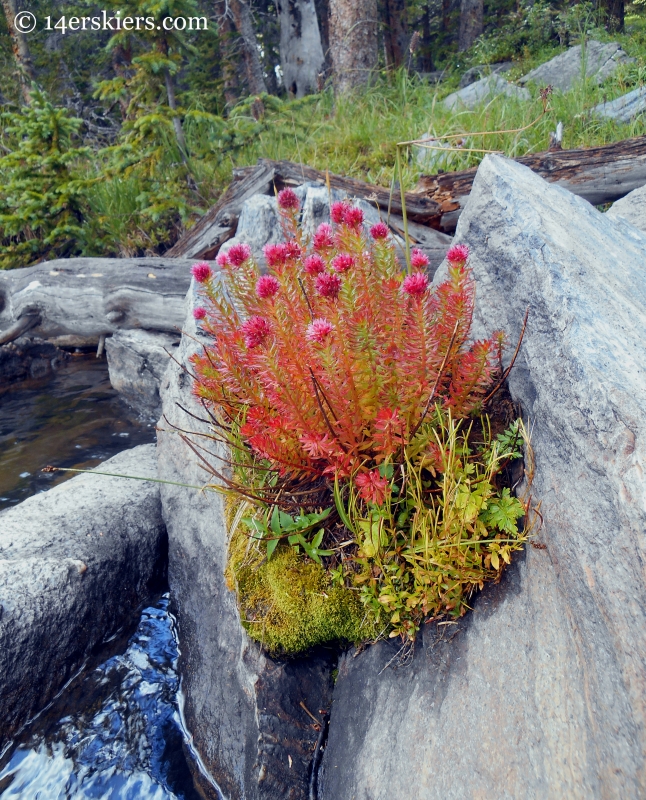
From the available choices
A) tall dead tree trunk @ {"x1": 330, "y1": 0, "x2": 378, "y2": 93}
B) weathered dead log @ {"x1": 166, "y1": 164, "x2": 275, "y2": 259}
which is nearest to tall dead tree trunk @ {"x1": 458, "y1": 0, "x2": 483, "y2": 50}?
tall dead tree trunk @ {"x1": 330, "y1": 0, "x2": 378, "y2": 93}

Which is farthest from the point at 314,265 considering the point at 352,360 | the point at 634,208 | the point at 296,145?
the point at 296,145

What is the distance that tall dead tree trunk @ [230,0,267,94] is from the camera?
501 inches

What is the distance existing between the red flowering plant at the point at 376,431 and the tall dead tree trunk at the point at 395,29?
1652 centimetres

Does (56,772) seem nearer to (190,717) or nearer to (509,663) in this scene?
(190,717)

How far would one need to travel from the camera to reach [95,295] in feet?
21.9

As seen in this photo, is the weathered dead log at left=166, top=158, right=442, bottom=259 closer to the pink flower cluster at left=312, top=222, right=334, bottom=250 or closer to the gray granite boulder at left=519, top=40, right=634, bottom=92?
the pink flower cluster at left=312, top=222, right=334, bottom=250

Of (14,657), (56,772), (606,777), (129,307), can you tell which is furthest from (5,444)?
(606,777)

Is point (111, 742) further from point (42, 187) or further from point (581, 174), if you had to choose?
point (42, 187)

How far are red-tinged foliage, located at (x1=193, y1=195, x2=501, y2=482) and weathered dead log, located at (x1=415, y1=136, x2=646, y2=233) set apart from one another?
11.9 ft

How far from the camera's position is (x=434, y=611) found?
2.20 m

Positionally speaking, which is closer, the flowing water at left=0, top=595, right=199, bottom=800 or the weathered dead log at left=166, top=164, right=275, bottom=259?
the flowing water at left=0, top=595, right=199, bottom=800

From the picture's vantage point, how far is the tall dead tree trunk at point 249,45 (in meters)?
12.7

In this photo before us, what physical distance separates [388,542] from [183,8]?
6.89 m

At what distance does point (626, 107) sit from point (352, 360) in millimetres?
Answer: 7504
